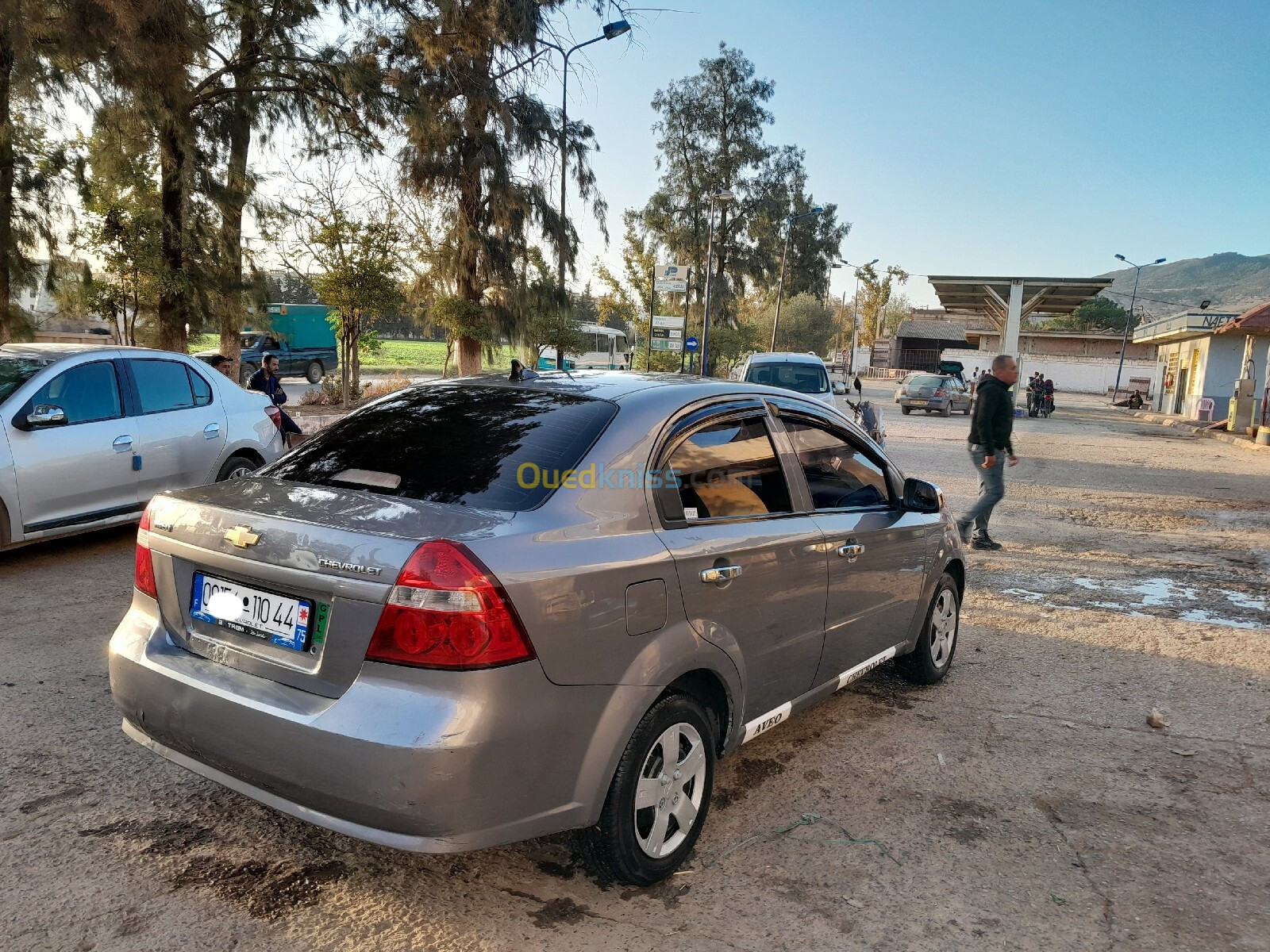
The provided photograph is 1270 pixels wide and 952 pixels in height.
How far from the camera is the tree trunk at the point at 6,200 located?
1126cm

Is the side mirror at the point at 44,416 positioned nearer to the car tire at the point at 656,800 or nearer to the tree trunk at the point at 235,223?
the car tire at the point at 656,800

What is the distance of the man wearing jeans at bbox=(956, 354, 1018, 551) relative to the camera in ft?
28.8

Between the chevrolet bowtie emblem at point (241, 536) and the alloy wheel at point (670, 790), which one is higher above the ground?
the chevrolet bowtie emblem at point (241, 536)

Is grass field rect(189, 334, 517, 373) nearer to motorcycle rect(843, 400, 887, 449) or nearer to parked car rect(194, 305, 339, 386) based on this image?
parked car rect(194, 305, 339, 386)

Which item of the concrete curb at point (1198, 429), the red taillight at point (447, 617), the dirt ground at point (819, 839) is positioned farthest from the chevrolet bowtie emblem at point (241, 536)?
the concrete curb at point (1198, 429)

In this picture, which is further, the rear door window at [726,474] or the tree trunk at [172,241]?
the tree trunk at [172,241]

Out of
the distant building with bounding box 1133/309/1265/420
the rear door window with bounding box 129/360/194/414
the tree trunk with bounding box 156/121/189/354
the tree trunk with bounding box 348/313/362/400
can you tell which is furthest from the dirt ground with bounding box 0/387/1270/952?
the distant building with bounding box 1133/309/1265/420

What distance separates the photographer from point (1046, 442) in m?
23.0

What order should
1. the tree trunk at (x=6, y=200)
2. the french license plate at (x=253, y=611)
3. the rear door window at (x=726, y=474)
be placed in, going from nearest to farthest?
the french license plate at (x=253, y=611)
the rear door window at (x=726, y=474)
the tree trunk at (x=6, y=200)

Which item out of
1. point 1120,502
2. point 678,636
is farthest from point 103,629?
point 1120,502

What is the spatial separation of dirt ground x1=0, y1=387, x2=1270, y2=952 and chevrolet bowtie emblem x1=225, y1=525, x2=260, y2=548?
107cm

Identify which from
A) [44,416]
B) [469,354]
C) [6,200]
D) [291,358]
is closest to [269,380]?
[6,200]

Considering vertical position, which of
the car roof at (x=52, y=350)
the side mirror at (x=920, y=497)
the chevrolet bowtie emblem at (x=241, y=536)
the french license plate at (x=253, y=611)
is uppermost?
the car roof at (x=52, y=350)

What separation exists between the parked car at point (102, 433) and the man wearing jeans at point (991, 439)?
269 inches
